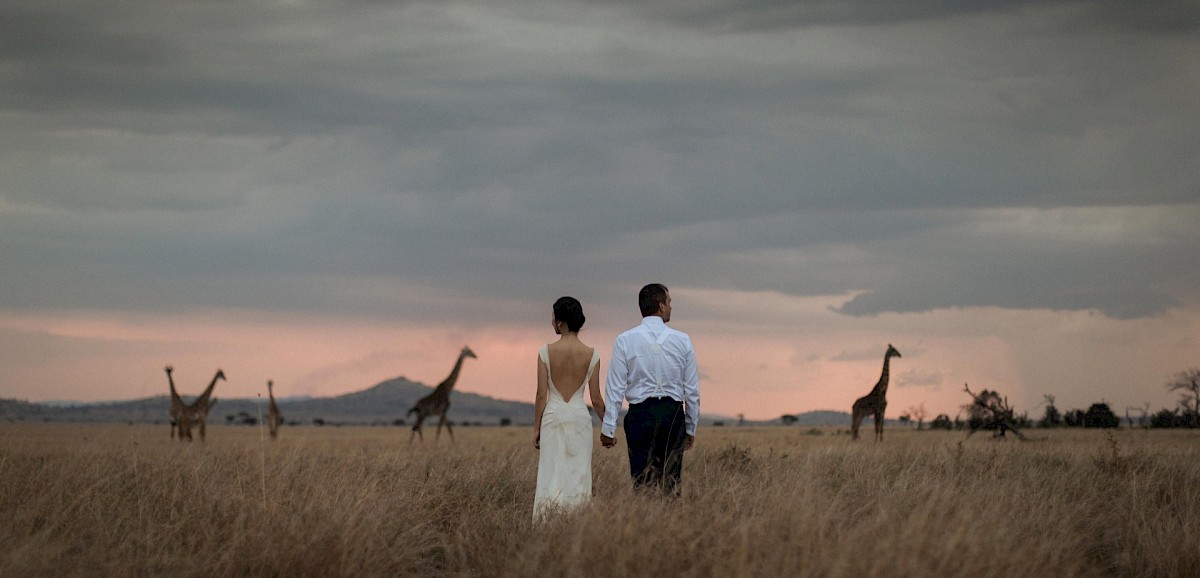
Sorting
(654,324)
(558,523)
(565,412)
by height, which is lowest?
(558,523)

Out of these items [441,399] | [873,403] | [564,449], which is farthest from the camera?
[441,399]

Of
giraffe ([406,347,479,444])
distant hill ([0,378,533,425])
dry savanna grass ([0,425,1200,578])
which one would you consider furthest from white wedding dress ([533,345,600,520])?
distant hill ([0,378,533,425])

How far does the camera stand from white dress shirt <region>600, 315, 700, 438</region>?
998 centimetres

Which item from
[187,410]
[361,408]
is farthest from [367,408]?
[187,410]

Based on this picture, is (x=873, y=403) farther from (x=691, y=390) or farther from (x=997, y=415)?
(x=691, y=390)

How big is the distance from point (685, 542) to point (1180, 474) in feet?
33.5

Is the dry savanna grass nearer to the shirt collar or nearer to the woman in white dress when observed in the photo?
the woman in white dress

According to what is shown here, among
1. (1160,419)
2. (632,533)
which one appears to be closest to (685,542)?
(632,533)

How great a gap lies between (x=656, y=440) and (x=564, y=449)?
0.86 meters

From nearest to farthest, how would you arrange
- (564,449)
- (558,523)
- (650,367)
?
1. (558,523)
2. (650,367)
3. (564,449)

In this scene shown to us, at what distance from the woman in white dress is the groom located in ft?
0.87

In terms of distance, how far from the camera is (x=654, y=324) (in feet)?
33.1

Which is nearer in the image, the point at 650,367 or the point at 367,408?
the point at 650,367

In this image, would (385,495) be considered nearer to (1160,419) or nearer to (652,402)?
(652,402)
